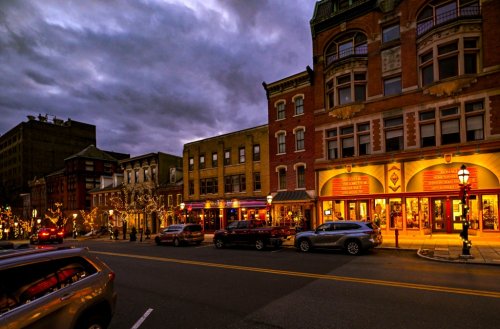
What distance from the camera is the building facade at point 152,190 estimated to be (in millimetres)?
40750

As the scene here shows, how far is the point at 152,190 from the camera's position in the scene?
42750 mm

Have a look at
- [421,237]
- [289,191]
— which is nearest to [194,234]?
[289,191]

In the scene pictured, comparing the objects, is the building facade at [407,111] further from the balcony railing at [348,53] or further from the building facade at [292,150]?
the building facade at [292,150]

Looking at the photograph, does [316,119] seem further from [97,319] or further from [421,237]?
[97,319]

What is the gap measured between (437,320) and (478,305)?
1.60m

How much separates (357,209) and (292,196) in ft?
18.6

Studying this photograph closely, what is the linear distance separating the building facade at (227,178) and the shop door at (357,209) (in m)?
7.69

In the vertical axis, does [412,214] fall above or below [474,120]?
below

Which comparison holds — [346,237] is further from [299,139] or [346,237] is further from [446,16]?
[446,16]

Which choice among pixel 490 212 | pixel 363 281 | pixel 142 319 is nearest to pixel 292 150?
pixel 490 212

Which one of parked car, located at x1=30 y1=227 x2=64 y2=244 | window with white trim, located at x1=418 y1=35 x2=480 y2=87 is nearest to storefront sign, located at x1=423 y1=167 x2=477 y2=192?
window with white trim, located at x1=418 y1=35 x2=480 y2=87

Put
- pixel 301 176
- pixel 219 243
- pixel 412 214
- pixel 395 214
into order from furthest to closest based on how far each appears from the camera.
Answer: pixel 301 176 → pixel 395 214 → pixel 412 214 → pixel 219 243

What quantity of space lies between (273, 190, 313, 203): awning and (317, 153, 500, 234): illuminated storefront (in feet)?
4.20

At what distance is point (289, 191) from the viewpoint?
3016 cm
